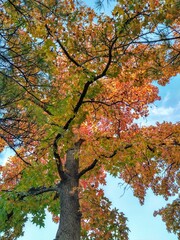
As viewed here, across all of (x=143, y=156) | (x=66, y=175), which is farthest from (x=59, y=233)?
(x=143, y=156)

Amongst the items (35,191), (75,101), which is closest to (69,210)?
(35,191)

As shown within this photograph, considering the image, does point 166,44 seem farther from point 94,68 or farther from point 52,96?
point 52,96

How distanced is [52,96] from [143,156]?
355 cm

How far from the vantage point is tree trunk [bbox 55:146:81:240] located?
22.3ft

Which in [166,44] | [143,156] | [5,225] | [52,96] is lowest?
[5,225]

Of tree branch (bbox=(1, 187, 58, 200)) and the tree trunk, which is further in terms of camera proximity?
tree branch (bbox=(1, 187, 58, 200))

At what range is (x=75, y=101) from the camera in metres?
7.28

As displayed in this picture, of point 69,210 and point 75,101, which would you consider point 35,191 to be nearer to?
point 69,210

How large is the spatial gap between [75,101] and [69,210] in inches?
117

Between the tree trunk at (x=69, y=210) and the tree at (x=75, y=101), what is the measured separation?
0.09ft

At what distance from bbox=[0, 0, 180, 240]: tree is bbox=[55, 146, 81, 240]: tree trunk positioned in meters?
0.03

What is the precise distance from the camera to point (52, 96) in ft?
16.9

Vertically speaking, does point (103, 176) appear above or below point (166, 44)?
above

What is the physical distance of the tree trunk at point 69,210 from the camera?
680 cm
